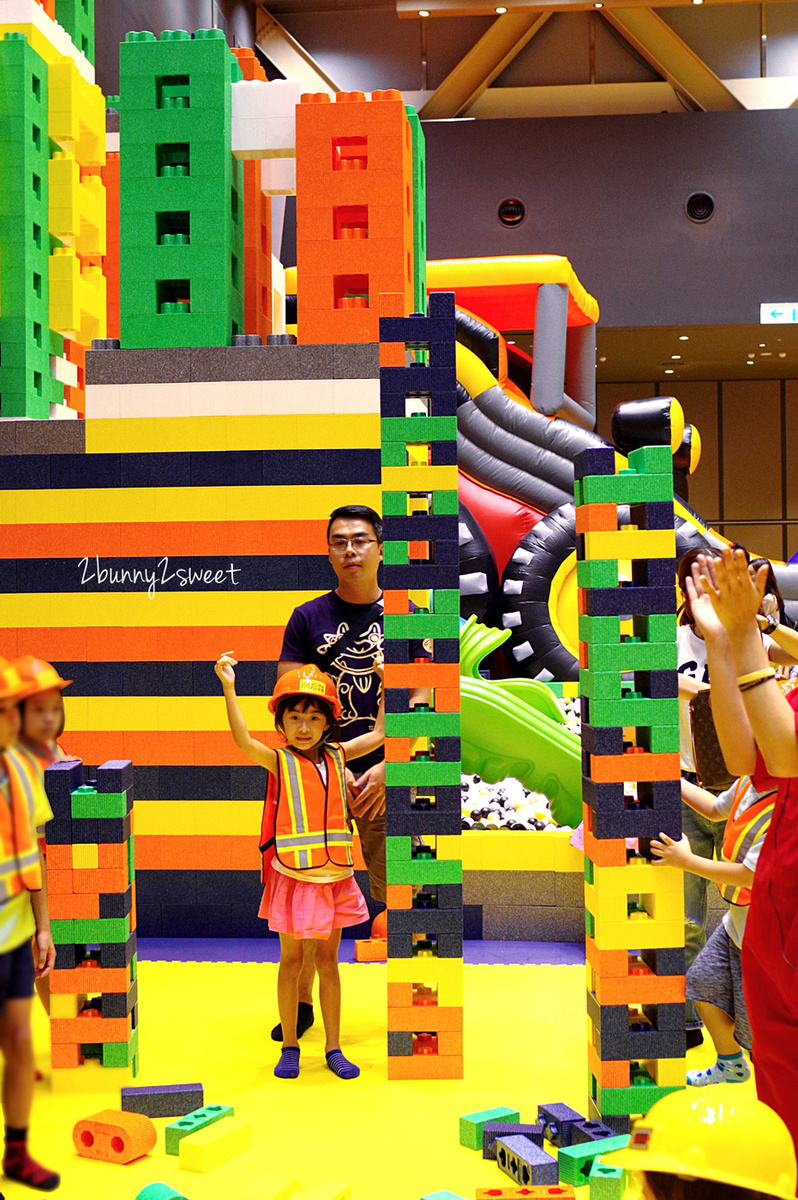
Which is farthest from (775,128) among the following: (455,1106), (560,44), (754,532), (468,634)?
(455,1106)

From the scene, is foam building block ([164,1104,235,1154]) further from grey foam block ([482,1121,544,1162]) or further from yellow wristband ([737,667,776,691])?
yellow wristband ([737,667,776,691])

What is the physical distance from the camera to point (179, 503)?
17.3 feet

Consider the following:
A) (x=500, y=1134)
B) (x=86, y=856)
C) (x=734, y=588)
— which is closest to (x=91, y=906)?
(x=86, y=856)

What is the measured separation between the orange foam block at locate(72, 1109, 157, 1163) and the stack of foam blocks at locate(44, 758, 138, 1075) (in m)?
0.49

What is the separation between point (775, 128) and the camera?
13.1 metres

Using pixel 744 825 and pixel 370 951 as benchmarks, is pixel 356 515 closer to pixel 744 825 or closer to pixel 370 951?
pixel 744 825

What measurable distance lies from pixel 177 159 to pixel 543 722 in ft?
10.1

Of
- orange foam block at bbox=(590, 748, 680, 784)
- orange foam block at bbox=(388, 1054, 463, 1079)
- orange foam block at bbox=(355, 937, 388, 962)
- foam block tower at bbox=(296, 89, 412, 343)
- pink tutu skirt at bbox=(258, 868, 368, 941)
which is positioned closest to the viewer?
orange foam block at bbox=(590, 748, 680, 784)

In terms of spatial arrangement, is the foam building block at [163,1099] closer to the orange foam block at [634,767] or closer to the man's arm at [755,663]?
the orange foam block at [634,767]

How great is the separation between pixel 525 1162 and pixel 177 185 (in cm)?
423

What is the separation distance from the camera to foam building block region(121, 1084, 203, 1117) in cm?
313

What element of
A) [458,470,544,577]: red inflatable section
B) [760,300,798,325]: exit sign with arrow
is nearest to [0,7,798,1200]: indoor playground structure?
[458,470,544,577]: red inflatable section

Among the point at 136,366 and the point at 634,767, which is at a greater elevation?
the point at 136,366

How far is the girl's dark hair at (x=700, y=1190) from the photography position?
52.2 inches
